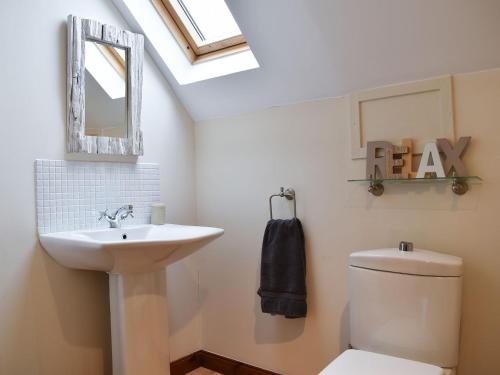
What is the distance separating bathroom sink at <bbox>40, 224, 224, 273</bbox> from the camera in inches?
63.4

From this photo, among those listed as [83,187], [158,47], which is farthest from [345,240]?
[158,47]

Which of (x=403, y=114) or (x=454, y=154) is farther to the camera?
(x=403, y=114)

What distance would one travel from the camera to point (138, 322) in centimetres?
192

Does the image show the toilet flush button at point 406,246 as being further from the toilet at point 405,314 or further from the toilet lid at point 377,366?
the toilet lid at point 377,366

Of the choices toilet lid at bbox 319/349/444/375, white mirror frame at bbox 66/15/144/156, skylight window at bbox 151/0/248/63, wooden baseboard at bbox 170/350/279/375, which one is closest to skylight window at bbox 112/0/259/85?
skylight window at bbox 151/0/248/63

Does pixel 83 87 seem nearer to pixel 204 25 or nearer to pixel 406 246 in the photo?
pixel 204 25

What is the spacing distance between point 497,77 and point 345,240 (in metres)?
0.93

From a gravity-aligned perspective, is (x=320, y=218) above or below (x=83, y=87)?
below

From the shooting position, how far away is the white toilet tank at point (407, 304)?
61.4 inches

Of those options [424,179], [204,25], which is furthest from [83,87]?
[424,179]

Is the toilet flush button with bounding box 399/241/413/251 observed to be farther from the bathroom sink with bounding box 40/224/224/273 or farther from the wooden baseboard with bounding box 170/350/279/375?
the wooden baseboard with bounding box 170/350/279/375

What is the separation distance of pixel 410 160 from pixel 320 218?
526mm

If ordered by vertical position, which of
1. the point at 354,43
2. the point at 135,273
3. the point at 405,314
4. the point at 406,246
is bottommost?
the point at 405,314

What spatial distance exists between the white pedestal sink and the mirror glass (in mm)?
515
